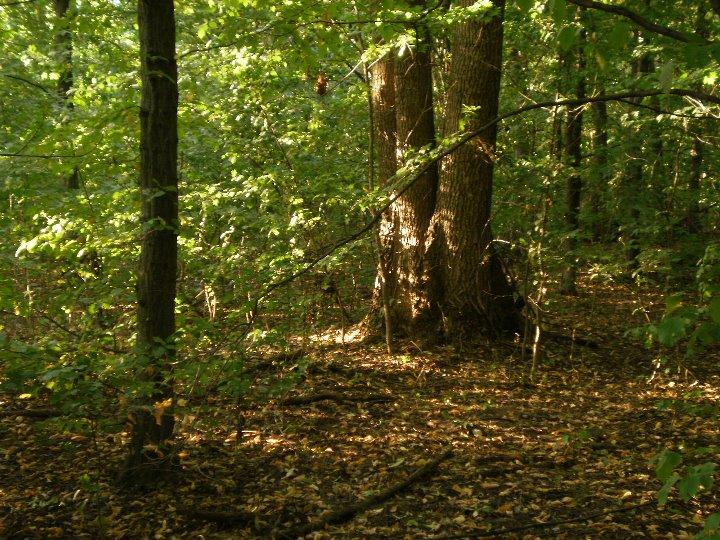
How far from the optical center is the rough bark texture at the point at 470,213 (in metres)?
7.55

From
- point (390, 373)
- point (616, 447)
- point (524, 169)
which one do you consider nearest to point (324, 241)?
point (390, 373)

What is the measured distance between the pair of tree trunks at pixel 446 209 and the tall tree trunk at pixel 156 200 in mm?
3872

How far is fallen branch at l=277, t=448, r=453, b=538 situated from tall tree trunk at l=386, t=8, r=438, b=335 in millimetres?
3259

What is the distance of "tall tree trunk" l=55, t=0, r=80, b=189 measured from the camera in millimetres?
4816

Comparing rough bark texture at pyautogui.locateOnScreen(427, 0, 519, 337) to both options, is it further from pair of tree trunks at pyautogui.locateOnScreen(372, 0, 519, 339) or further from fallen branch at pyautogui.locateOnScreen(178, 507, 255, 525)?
fallen branch at pyautogui.locateOnScreen(178, 507, 255, 525)

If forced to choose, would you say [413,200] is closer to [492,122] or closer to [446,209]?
[446,209]

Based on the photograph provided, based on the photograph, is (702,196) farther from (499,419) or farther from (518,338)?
(499,419)

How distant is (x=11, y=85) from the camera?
7914mm

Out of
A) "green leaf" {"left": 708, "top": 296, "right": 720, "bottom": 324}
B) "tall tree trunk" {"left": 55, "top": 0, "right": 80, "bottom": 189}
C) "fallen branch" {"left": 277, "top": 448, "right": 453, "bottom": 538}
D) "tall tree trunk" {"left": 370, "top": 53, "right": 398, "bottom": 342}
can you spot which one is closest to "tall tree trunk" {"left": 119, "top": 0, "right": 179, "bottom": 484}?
"tall tree trunk" {"left": 55, "top": 0, "right": 80, "bottom": 189}

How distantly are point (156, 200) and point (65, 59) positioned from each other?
4559 mm

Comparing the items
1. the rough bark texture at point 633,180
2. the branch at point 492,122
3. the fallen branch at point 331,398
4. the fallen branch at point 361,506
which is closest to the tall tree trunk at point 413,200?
the fallen branch at point 331,398

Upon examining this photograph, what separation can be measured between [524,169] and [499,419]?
3207 mm

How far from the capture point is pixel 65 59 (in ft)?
24.8

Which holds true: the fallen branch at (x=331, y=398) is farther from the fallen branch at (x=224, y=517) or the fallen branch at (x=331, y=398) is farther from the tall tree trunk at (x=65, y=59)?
the tall tree trunk at (x=65, y=59)
